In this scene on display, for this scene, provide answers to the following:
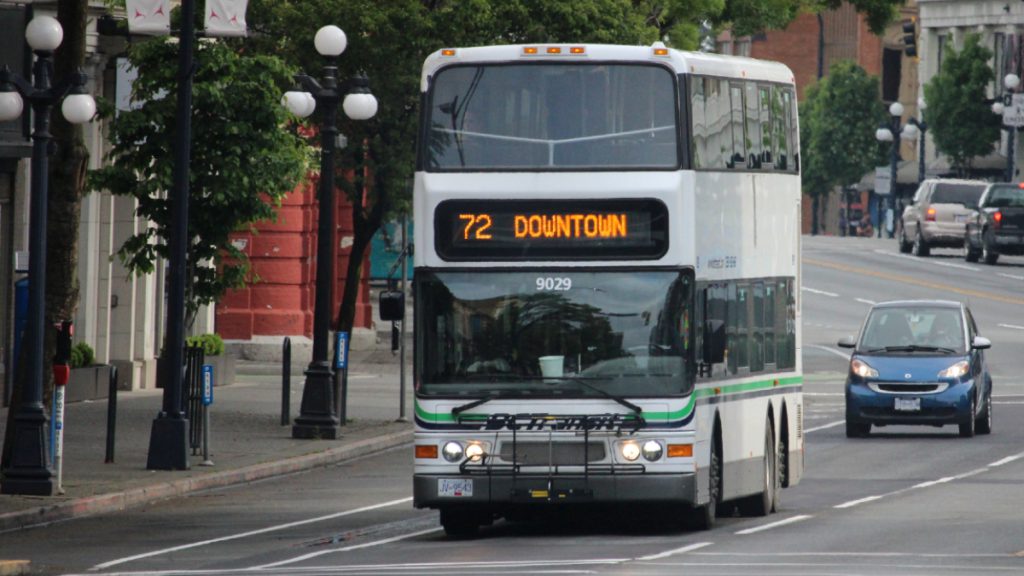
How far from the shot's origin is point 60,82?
22.4m

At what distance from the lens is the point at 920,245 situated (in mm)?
72438

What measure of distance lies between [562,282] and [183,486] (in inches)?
274

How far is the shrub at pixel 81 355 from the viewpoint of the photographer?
3458 centimetres

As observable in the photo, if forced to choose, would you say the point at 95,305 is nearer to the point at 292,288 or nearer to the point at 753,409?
the point at 292,288

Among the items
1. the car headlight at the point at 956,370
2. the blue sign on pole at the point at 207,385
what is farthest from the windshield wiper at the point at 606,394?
the car headlight at the point at 956,370

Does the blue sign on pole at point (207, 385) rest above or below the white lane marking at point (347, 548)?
above

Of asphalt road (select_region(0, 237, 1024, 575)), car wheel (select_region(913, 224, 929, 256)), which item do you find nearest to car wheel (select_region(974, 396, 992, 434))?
asphalt road (select_region(0, 237, 1024, 575))

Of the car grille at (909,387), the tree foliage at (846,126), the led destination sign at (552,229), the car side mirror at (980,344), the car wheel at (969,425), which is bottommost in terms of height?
the car wheel at (969,425)

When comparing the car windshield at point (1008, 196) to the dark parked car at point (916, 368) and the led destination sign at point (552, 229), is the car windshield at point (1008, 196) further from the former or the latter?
the led destination sign at point (552, 229)

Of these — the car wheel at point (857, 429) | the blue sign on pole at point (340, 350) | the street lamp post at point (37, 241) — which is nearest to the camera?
the street lamp post at point (37, 241)

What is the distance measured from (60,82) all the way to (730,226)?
21.4ft

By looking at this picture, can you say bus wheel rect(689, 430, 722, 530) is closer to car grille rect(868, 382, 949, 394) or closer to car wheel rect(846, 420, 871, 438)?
car grille rect(868, 382, 949, 394)

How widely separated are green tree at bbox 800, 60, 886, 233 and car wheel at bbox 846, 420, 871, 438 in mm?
86686

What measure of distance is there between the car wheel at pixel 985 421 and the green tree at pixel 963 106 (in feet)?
201
